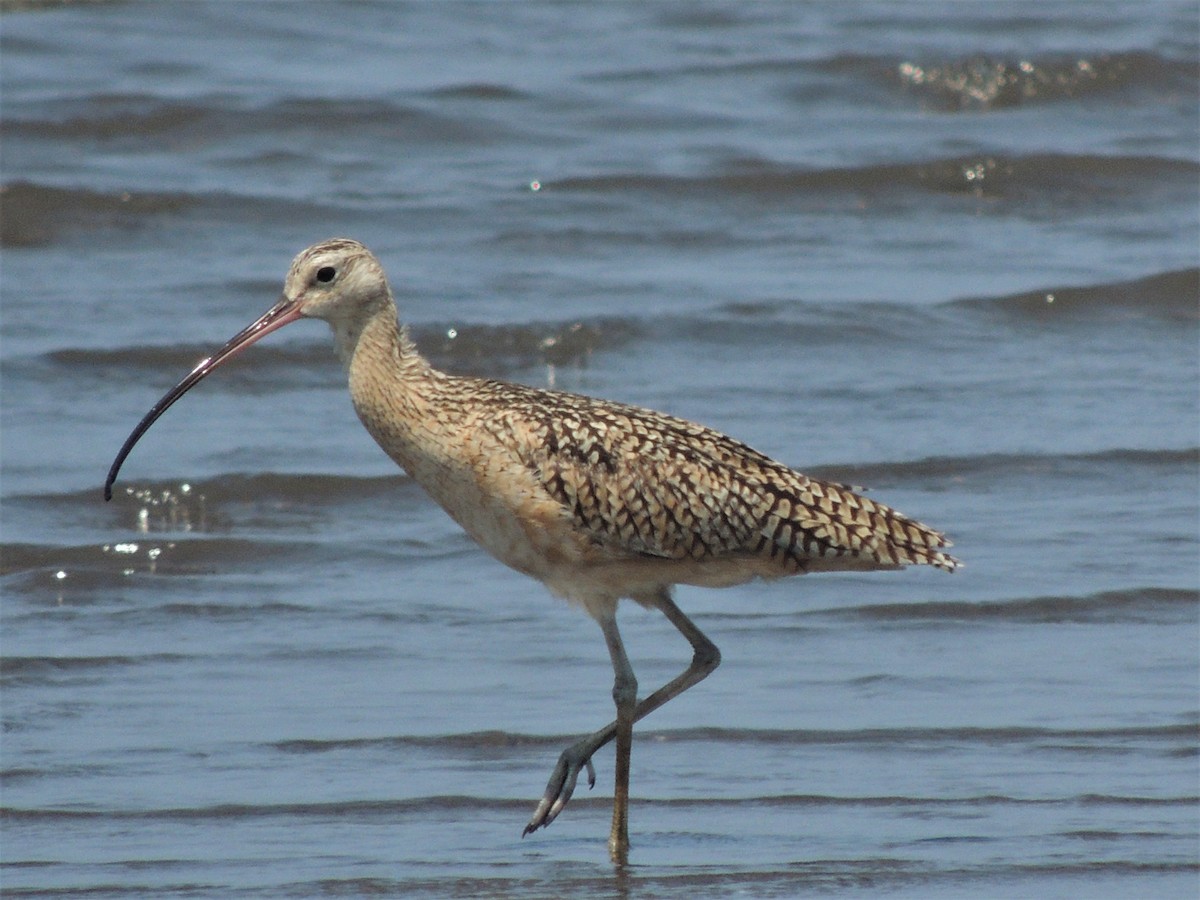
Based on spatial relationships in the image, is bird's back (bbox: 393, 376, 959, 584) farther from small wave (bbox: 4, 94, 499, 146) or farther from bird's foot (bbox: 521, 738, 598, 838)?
small wave (bbox: 4, 94, 499, 146)

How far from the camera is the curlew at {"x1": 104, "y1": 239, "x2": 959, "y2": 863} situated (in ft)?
22.2

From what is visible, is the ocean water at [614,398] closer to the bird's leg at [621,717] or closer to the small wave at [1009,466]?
the small wave at [1009,466]

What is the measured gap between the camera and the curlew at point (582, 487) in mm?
6758

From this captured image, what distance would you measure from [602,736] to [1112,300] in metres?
7.82

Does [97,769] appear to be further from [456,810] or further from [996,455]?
[996,455]

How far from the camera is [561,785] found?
669cm

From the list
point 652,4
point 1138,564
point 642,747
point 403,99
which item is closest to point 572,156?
point 403,99

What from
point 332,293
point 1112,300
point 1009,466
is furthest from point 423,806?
point 1112,300

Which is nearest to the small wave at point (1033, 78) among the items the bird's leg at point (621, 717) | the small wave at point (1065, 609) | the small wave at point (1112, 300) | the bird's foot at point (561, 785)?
the small wave at point (1112, 300)

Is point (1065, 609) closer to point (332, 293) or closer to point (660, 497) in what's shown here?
point (660, 497)

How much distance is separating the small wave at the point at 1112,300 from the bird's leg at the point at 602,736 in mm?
6892

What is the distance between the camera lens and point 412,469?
693 cm

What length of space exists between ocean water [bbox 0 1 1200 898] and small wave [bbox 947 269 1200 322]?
4 cm

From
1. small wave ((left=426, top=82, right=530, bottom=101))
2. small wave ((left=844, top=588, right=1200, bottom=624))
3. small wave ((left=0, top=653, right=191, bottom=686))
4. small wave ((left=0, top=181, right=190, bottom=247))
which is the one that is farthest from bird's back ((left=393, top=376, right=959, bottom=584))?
small wave ((left=426, top=82, right=530, bottom=101))
